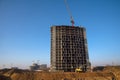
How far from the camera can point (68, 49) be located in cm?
13712

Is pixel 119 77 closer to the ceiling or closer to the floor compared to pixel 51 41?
closer to the floor

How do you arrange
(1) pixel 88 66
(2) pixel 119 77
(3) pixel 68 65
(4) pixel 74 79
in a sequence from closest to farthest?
1. (4) pixel 74 79
2. (2) pixel 119 77
3. (3) pixel 68 65
4. (1) pixel 88 66

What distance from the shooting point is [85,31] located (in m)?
152

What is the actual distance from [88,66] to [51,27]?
54.4 metres

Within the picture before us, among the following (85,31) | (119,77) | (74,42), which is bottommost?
(119,77)

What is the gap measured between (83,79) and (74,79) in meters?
6.52

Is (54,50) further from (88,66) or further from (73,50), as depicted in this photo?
(88,66)

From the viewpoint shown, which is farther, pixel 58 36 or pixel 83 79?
pixel 58 36

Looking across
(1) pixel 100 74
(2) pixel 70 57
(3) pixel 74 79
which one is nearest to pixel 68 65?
(2) pixel 70 57

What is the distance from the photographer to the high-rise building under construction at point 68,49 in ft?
436

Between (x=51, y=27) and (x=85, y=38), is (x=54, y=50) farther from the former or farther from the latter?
(x=85, y=38)

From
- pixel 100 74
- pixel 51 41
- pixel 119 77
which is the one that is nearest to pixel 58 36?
pixel 51 41

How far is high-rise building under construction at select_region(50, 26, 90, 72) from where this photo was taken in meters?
133

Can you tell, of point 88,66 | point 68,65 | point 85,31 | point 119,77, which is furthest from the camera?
point 85,31
